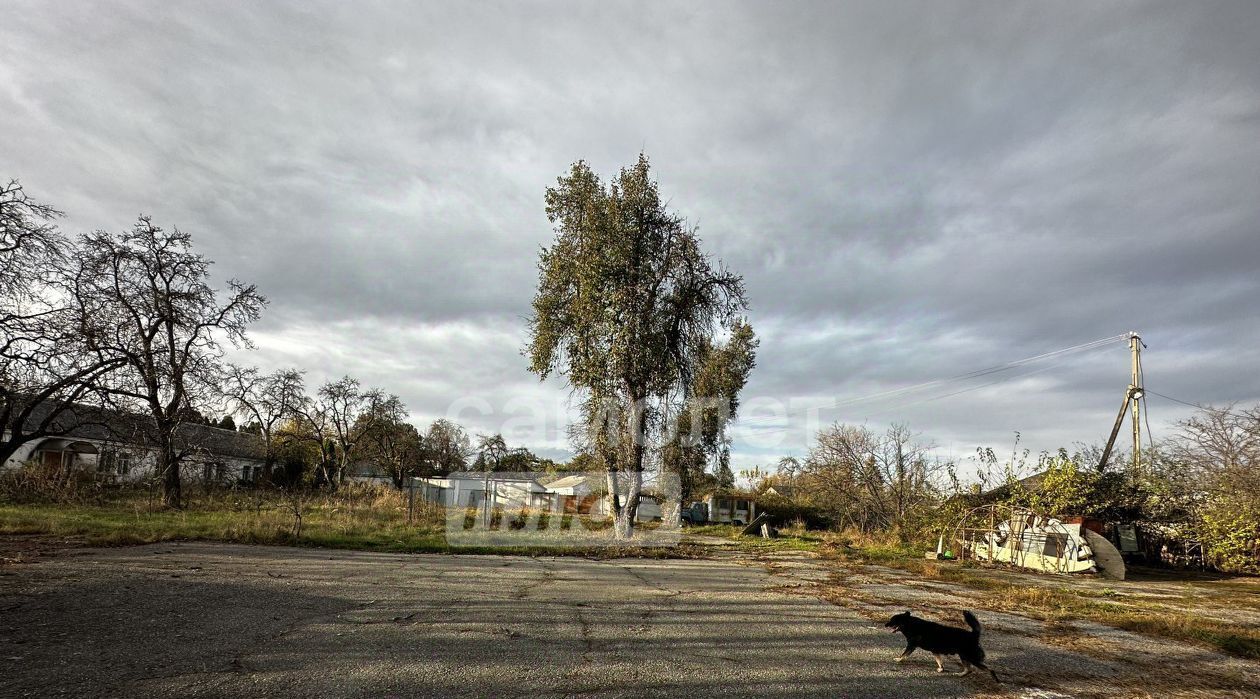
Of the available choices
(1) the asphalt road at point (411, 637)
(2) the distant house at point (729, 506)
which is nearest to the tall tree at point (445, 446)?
(2) the distant house at point (729, 506)

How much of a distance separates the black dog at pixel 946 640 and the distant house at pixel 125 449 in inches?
603

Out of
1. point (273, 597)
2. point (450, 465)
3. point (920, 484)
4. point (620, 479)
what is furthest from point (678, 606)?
point (450, 465)

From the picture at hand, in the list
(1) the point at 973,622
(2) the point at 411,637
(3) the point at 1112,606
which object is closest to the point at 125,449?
(2) the point at 411,637

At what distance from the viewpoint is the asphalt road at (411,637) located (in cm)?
453

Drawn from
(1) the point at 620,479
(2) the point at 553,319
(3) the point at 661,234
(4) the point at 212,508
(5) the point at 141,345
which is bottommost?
(4) the point at 212,508

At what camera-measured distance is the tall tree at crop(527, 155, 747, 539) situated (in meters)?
18.7

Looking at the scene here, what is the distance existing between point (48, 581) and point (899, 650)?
9.91m

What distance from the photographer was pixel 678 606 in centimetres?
811

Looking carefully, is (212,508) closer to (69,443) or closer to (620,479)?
(620,479)

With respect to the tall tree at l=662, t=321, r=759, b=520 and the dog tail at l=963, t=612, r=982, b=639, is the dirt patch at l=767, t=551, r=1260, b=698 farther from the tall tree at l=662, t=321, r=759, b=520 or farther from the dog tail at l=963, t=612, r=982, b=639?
the tall tree at l=662, t=321, r=759, b=520

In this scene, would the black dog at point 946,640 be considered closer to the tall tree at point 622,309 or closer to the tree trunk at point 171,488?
the tall tree at point 622,309

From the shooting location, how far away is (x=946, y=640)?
212 inches

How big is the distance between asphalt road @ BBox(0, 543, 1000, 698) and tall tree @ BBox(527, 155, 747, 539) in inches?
367

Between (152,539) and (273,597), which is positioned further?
(152,539)
